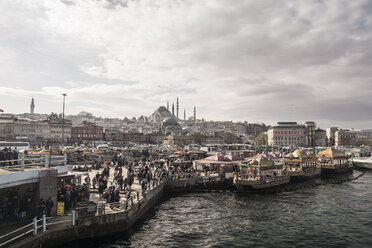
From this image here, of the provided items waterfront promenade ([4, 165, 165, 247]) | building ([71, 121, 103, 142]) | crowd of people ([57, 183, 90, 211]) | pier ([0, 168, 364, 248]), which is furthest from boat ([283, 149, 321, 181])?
building ([71, 121, 103, 142])

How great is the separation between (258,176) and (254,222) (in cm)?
1025

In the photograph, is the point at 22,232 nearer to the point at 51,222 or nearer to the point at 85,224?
the point at 51,222

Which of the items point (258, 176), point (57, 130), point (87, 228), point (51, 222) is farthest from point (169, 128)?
point (51, 222)

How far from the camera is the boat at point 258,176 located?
26.2 m

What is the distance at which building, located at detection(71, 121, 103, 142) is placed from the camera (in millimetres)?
110188

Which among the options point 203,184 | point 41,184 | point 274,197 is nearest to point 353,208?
point 274,197

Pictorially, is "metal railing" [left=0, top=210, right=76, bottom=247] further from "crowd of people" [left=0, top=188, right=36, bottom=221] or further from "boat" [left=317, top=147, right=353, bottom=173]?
"boat" [left=317, top=147, right=353, bottom=173]

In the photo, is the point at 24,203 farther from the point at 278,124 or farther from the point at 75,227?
the point at 278,124

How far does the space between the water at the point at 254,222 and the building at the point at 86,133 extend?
3798 inches

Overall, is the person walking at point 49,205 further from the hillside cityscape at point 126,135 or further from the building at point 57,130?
the building at point 57,130

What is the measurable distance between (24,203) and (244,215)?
13.8m

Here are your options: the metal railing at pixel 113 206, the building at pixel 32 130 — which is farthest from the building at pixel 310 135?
the metal railing at pixel 113 206

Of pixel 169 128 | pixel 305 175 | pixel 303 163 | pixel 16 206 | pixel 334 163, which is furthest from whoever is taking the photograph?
pixel 169 128

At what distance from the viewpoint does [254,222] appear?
57.4 feet
